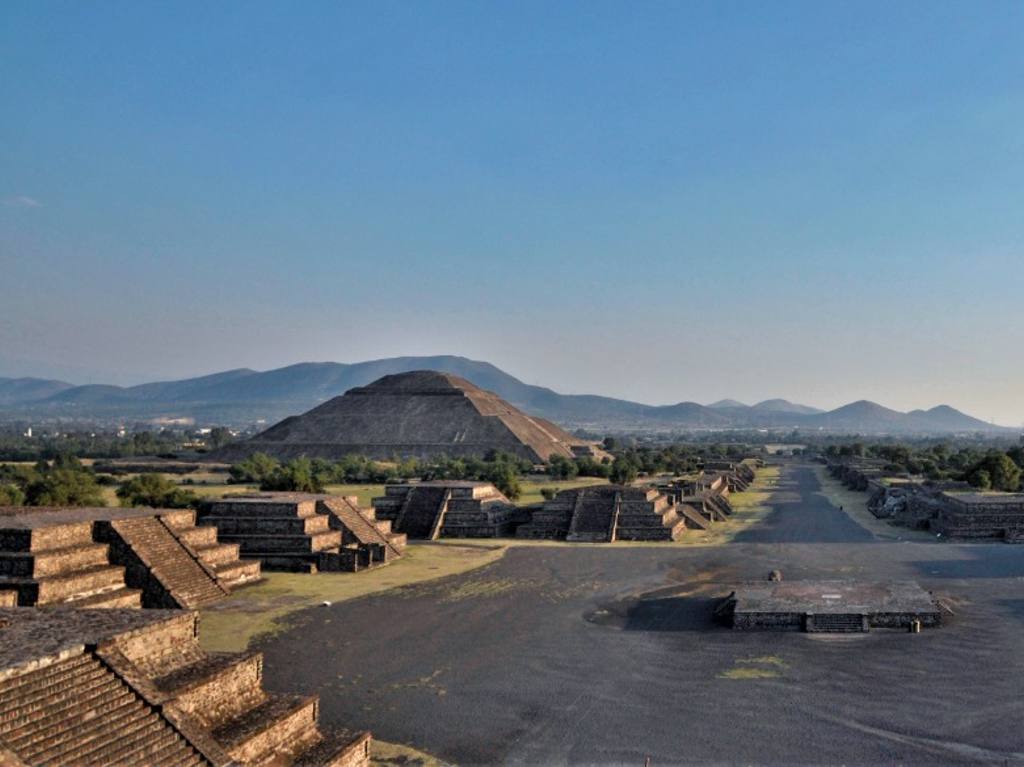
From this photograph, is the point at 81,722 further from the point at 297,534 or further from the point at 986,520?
the point at 986,520

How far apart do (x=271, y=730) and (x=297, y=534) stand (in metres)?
23.0

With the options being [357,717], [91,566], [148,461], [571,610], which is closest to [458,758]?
[357,717]

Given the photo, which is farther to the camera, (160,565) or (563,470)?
(563,470)

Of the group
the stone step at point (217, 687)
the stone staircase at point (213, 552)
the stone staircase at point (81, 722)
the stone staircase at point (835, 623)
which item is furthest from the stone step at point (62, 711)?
the stone staircase at point (835, 623)

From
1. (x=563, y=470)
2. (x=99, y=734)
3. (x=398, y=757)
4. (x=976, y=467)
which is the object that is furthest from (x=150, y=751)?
(x=563, y=470)

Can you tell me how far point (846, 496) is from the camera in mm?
76812

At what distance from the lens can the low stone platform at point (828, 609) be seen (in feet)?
84.4

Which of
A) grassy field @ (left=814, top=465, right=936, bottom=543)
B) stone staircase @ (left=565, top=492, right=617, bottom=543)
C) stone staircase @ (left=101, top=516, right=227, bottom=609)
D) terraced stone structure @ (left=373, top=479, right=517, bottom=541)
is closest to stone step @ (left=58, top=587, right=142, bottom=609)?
stone staircase @ (left=101, top=516, right=227, bottom=609)

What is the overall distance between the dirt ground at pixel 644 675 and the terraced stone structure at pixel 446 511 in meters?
12.8

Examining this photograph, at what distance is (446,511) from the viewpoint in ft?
159

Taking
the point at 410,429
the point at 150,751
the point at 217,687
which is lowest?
the point at 150,751

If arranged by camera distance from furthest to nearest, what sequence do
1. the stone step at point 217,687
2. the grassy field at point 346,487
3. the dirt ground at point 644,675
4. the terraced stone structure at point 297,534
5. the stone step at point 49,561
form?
the grassy field at point 346,487 < the terraced stone structure at point 297,534 < the stone step at point 49,561 < the dirt ground at point 644,675 < the stone step at point 217,687

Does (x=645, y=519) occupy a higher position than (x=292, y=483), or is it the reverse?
(x=292, y=483)

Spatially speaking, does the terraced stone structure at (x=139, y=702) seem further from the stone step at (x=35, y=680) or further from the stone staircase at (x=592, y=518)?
the stone staircase at (x=592, y=518)
